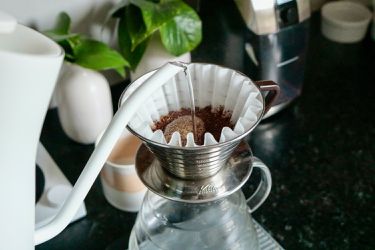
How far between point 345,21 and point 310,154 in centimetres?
34

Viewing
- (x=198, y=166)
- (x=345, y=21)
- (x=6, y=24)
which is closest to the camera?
(x=6, y=24)

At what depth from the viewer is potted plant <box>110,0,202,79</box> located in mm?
657

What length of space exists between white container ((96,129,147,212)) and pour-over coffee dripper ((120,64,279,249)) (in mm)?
98

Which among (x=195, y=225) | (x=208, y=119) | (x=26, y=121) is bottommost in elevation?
(x=195, y=225)

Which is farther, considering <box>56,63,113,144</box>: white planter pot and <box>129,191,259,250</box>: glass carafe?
<box>56,63,113,144</box>: white planter pot

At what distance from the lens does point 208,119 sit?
45 cm

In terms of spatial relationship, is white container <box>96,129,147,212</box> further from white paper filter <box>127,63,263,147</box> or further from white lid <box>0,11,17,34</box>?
white lid <box>0,11,17,34</box>

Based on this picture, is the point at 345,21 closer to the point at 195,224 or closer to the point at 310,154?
the point at 310,154

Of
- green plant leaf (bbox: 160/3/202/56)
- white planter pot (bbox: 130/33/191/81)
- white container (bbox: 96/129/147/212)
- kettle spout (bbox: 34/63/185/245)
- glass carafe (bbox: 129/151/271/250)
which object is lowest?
white container (bbox: 96/129/147/212)

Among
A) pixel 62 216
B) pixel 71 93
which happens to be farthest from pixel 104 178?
pixel 62 216

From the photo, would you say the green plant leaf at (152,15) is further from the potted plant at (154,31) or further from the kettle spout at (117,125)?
the kettle spout at (117,125)

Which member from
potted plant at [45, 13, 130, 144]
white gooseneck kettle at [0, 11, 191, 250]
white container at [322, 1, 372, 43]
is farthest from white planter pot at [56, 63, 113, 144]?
white container at [322, 1, 372, 43]

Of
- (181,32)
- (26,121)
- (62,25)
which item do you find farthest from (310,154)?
(26,121)

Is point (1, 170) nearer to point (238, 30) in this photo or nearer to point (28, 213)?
point (28, 213)
